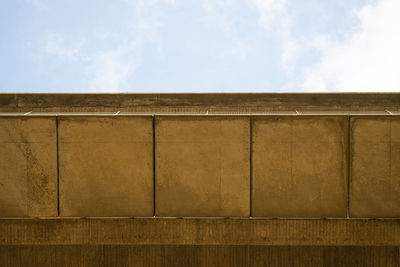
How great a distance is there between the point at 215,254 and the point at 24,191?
4.82m

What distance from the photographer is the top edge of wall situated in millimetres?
7902

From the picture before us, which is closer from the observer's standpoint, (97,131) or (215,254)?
(97,131)

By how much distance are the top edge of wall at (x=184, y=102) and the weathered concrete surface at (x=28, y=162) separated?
2852mm

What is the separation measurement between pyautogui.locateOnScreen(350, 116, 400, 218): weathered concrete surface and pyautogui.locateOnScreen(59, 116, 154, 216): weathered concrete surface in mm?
4556

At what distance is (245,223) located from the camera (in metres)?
5.35

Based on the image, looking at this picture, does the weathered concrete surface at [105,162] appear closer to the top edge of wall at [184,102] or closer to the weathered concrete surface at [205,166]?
the weathered concrete surface at [205,166]

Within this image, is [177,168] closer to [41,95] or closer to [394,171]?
[394,171]

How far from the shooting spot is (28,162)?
530cm

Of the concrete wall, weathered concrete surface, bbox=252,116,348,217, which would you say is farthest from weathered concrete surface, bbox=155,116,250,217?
weathered concrete surface, bbox=252,116,348,217

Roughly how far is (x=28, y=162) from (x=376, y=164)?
7700 millimetres

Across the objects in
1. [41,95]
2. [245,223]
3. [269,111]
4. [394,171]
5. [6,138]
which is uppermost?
[41,95]

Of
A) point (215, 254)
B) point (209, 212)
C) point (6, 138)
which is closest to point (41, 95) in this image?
point (6, 138)

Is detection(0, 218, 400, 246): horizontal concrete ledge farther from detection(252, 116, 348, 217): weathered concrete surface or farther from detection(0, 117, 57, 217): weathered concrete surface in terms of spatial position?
detection(0, 117, 57, 217): weathered concrete surface

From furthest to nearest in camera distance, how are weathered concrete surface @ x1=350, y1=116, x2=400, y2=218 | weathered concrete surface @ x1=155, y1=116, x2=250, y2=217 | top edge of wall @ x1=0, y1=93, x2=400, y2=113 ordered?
top edge of wall @ x1=0, y1=93, x2=400, y2=113 → weathered concrete surface @ x1=155, y1=116, x2=250, y2=217 → weathered concrete surface @ x1=350, y1=116, x2=400, y2=218
